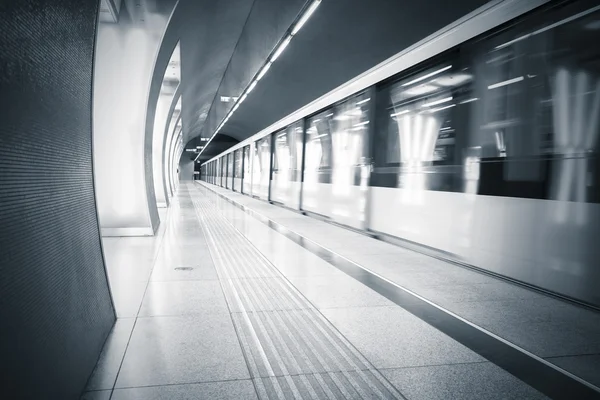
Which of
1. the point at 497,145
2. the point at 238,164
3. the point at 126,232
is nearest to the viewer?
the point at 497,145

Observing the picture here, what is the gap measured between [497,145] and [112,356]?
4305 millimetres

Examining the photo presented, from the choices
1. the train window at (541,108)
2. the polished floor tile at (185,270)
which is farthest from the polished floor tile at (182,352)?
the train window at (541,108)

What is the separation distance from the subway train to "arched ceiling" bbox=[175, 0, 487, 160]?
186 centimetres

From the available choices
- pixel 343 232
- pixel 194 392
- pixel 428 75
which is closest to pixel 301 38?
pixel 343 232

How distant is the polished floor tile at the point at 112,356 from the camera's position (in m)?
2.32

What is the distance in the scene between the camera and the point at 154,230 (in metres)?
8.11

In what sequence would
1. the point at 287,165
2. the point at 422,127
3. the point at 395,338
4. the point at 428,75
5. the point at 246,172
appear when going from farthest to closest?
the point at 246,172, the point at 287,165, the point at 422,127, the point at 428,75, the point at 395,338

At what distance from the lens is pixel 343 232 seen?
8.78m

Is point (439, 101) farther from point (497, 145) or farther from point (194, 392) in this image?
point (194, 392)

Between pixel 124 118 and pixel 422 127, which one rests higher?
pixel 124 118

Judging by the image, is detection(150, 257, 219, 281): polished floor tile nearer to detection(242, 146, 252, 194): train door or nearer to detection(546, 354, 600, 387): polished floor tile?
detection(546, 354, 600, 387): polished floor tile

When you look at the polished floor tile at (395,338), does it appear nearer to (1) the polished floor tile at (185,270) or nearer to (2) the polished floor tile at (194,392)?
(2) the polished floor tile at (194,392)

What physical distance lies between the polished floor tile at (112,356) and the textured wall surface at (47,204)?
6 centimetres

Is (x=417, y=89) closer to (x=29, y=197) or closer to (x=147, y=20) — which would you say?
(x=147, y=20)
